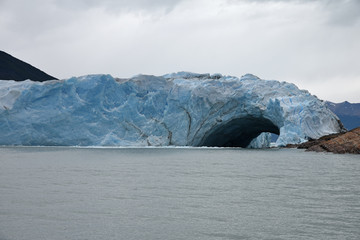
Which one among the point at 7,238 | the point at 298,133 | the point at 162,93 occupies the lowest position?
the point at 7,238

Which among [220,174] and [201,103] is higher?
[201,103]

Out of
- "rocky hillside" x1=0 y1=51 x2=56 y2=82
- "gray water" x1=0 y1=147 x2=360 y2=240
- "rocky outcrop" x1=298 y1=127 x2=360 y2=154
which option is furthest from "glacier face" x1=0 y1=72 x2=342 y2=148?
"rocky hillside" x1=0 y1=51 x2=56 y2=82

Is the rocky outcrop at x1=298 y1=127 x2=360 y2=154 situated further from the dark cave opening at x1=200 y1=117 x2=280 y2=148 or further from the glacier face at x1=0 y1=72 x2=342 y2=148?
the dark cave opening at x1=200 y1=117 x2=280 y2=148

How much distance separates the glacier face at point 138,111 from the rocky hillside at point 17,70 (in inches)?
1779

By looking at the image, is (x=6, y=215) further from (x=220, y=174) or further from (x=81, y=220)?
(x=220, y=174)

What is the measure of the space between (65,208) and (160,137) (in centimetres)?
2306

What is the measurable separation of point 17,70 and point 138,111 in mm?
55635

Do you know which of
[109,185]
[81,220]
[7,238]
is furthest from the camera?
[109,185]

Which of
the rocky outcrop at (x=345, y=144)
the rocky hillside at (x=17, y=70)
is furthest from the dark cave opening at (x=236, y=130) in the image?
the rocky hillside at (x=17, y=70)

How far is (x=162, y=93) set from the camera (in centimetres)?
3066

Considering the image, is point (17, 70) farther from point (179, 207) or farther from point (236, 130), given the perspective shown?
point (179, 207)

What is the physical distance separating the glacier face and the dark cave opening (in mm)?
1234

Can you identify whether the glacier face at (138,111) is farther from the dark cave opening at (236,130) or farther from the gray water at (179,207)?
the gray water at (179,207)

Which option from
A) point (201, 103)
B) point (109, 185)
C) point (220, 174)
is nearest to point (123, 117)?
point (201, 103)
